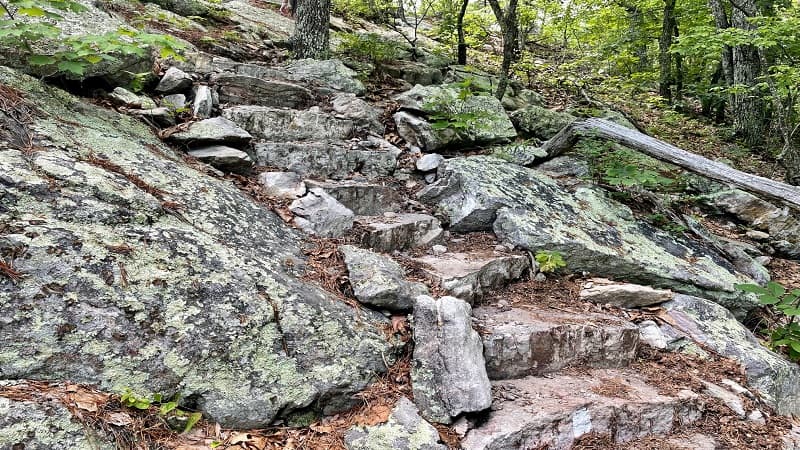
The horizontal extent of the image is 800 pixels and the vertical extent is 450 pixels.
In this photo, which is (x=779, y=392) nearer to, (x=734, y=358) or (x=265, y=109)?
(x=734, y=358)

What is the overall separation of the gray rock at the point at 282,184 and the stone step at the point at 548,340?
6.90 feet

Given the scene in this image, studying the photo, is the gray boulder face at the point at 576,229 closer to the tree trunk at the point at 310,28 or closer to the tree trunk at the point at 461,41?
the tree trunk at the point at 310,28

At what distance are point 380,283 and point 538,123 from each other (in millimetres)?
4967

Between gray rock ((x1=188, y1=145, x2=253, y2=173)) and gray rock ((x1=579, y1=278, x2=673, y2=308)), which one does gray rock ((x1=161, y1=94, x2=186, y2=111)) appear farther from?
gray rock ((x1=579, y1=278, x2=673, y2=308))

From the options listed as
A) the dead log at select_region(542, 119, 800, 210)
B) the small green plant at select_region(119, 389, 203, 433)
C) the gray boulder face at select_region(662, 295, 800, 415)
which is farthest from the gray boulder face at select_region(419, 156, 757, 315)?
the small green plant at select_region(119, 389, 203, 433)

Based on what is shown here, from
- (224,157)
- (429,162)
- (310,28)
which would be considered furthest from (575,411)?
(310,28)

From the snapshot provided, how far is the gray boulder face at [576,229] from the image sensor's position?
4594 mm

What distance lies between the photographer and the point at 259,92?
18.9ft

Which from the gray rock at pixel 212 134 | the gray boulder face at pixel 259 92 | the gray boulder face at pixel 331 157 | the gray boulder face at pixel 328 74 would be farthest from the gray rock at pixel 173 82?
the gray boulder face at pixel 328 74

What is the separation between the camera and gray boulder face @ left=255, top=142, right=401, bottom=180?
4.88 meters

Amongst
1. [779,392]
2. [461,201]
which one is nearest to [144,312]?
[461,201]

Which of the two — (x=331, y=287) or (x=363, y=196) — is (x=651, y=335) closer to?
(x=331, y=287)

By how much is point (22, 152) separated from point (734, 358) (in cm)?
577

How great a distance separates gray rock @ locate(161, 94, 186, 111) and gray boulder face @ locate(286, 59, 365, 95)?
6.07 ft
